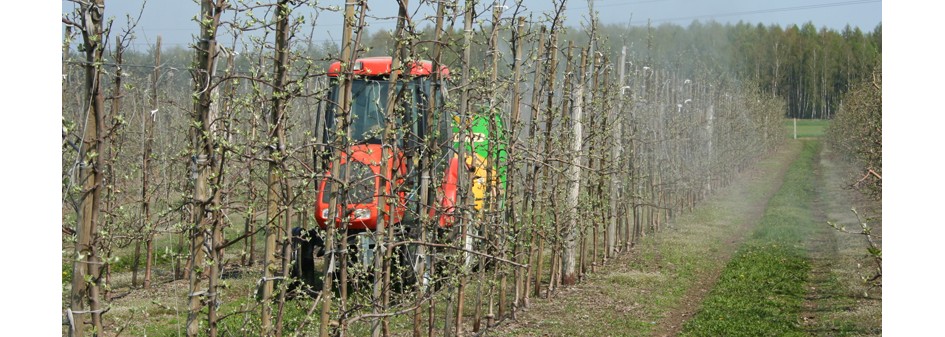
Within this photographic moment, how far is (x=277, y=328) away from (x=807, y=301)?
8711mm

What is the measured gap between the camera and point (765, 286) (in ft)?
42.0

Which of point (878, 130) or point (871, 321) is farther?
point (878, 130)

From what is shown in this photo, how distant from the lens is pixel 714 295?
1188 centimetres

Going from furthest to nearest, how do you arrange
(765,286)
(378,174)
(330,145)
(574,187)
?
(765,286)
(574,187)
(378,174)
(330,145)

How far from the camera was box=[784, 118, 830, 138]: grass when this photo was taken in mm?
38131

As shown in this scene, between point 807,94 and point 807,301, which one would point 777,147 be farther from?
point 807,301


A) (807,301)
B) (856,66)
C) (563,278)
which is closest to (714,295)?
(807,301)

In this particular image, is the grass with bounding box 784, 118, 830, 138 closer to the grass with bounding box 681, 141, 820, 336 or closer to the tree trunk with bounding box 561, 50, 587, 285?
the grass with bounding box 681, 141, 820, 336

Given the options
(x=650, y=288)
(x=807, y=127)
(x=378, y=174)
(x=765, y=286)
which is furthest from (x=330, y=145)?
(x=807, y=127)

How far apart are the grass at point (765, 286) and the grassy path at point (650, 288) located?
0.88 ft

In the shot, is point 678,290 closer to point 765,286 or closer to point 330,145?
point 765,286

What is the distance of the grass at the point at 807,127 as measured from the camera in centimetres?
3813

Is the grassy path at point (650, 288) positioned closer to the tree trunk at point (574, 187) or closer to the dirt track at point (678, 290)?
the dirt track at point (678, 290)

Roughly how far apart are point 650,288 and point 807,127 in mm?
32131
